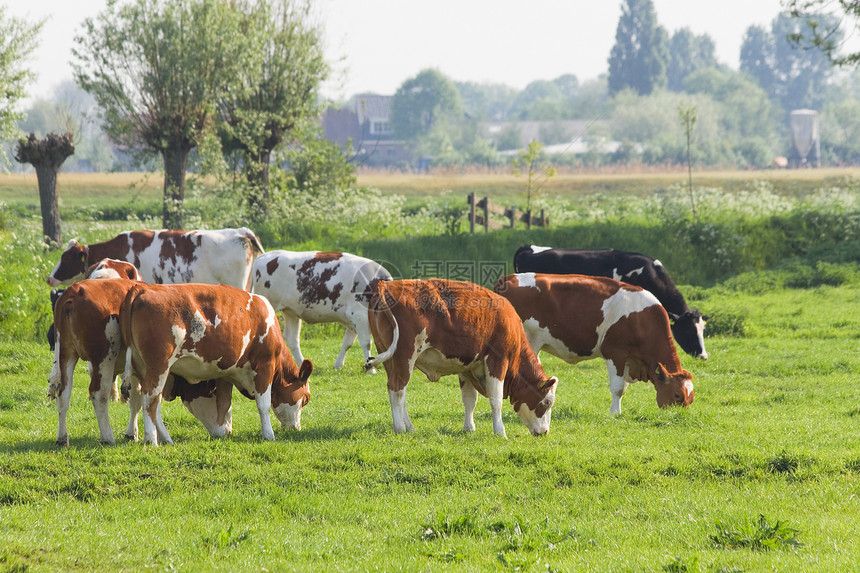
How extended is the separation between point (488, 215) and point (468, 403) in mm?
18164

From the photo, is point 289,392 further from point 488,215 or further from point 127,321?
point 488,215

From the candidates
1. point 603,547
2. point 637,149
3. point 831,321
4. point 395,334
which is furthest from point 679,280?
point 637,149

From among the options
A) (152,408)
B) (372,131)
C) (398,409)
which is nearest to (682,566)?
(398,409)

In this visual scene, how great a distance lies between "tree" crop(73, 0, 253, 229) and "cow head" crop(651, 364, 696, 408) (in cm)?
1868

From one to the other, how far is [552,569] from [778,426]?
5.52 m

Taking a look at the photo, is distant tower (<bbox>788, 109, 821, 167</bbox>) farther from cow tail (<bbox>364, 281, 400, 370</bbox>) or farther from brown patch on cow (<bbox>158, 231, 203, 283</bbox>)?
cow tail (<bbox>364, 281, 400, 370</bbox>)

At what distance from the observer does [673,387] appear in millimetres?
11141

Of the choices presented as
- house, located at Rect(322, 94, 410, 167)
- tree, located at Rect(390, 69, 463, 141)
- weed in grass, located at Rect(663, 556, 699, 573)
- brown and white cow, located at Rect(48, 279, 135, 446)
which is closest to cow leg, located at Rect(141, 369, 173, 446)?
brown and white cow, located at Rect(48, 279, 135, 446)

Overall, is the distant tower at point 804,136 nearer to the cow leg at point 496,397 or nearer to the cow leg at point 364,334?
the cow leg at point 364,334

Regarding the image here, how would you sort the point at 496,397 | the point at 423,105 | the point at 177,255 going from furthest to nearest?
the point at 423,105, the point at 177,255, the point at 496,397

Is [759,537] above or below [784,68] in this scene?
below

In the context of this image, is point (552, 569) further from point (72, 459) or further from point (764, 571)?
point (72, 459)

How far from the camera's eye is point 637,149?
96312 millimetres

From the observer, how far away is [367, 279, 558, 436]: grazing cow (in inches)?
374
